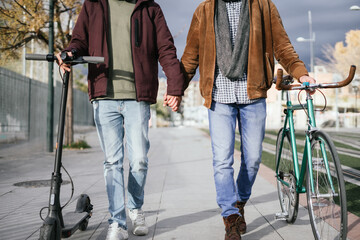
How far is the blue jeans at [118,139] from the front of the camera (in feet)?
10.5

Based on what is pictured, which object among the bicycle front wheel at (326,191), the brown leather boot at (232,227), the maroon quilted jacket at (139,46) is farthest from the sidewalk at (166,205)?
the maroon quilted jacket at (139,46)

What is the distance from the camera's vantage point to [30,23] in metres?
10.3

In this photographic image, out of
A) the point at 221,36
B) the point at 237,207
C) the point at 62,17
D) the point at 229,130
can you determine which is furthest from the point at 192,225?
the point at 62,17

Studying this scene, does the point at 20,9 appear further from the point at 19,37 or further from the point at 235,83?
the point at 235,83

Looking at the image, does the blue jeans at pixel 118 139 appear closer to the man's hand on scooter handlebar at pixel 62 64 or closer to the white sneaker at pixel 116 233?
the white sneaker at pixel 116 233

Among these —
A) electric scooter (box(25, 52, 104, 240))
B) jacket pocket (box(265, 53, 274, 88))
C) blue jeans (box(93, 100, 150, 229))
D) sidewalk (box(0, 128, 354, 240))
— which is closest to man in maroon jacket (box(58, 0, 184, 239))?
blue jeans (box(93, 100, 150, 229))

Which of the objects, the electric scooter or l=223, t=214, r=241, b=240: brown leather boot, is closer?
the electric scooter

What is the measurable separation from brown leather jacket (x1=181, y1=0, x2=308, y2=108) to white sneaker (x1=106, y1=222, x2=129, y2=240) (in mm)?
1182

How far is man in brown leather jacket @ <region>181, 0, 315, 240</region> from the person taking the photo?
322 cm

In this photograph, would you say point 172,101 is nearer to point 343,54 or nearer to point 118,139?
point 118,139

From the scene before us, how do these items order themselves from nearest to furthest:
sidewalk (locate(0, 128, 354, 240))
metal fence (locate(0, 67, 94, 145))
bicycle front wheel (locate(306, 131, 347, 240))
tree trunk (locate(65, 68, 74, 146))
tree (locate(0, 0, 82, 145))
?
1. bicycle front wheel (locate(306, 131, 347, 240))
2. sidewalk (locate(0, 128, 354, 240))
3. metal fence (locate(0, 67, 94, 145))
4. tree (locate(0, 0, 82, 145))
5. tree trunk (locate(65, 68, 74, 146))

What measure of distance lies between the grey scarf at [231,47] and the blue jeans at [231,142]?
0.29 m

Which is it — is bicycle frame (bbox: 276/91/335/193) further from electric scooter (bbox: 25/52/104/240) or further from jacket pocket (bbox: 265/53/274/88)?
electric scooter (bbox: 25/52/104/240)

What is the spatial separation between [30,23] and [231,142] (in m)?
8.57
